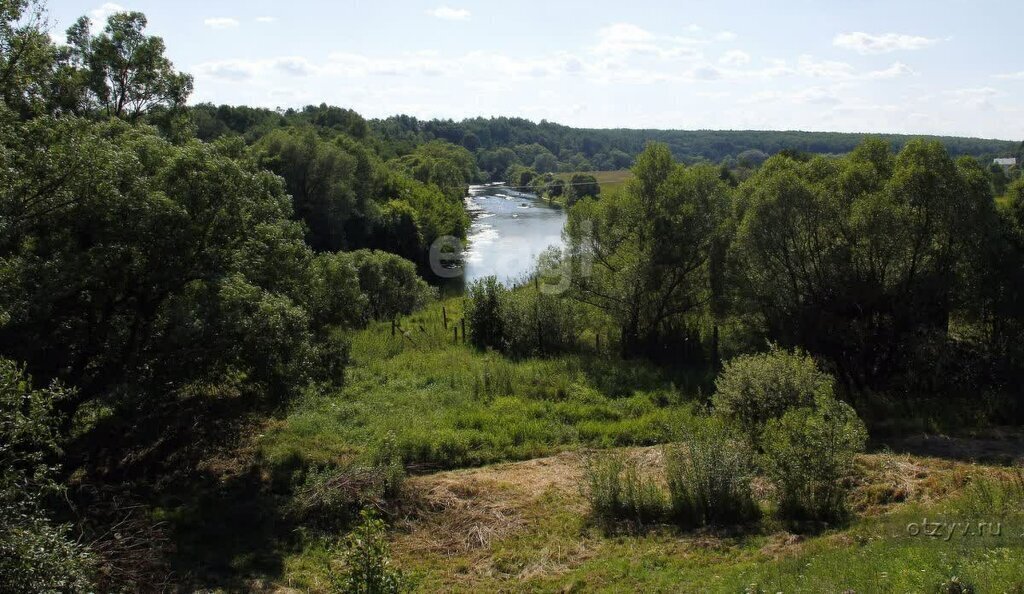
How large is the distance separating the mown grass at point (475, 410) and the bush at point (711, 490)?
141 centimetres

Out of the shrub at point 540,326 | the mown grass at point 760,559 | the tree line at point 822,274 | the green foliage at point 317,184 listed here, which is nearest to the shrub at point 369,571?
the mown grass at point 760,559

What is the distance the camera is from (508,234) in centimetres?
7244

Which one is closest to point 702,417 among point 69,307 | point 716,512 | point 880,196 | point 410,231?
point 716,512

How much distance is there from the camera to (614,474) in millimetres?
12188

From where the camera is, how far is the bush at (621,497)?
11.9 m

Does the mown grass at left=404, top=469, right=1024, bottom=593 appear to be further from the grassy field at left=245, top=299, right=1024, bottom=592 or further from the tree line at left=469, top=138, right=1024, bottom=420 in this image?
the tree line at left=469, top=138, right=1024, bottom=420

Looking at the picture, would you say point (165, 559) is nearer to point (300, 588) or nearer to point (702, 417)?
point (300, 588)

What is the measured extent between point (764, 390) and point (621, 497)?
15.0ft

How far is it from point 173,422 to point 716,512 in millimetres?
10954

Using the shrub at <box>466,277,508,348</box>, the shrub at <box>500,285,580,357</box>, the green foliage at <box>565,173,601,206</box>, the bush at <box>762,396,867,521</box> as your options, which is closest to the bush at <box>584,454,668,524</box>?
the bush at <box>762,396,867,521</box>

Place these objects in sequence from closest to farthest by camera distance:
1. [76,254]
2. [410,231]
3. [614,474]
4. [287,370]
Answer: [76,254] → [614,474] → [287,370] → [410,231]

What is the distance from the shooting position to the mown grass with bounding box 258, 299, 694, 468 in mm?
15406

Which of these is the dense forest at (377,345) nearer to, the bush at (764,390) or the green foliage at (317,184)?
the bush at (764,390)

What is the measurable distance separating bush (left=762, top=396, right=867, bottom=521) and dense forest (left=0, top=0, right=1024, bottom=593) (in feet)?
0.18
